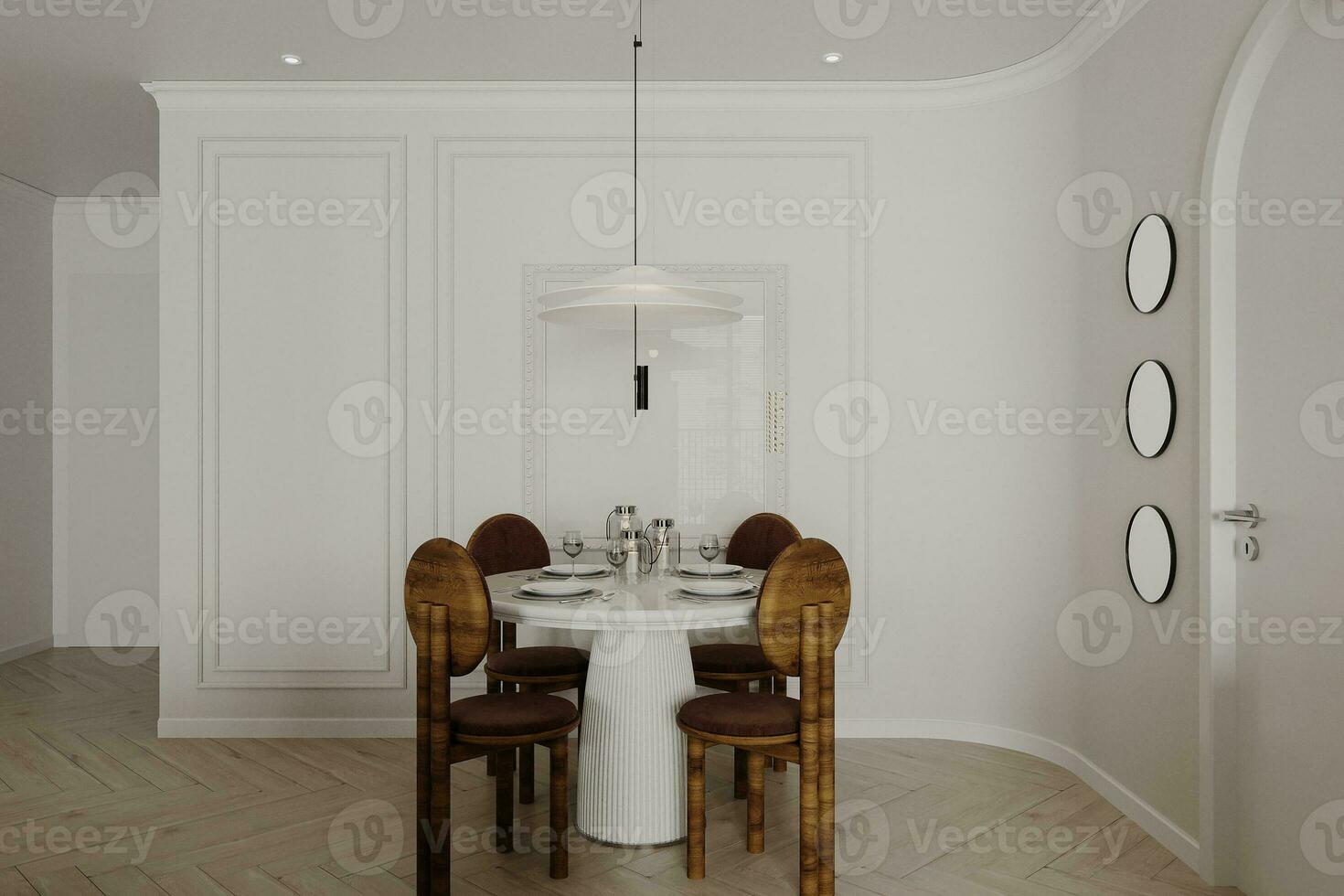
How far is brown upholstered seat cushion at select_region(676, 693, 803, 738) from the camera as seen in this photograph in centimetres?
254

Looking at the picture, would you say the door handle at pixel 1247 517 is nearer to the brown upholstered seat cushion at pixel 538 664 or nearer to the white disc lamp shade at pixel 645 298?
the white disc lamp shade at pixel 645 298

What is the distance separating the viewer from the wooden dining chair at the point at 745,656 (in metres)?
3.30

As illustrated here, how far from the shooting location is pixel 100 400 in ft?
18.4

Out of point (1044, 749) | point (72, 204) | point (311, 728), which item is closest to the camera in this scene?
point (1044, 749)

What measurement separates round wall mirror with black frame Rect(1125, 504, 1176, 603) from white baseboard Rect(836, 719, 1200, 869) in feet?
2.30

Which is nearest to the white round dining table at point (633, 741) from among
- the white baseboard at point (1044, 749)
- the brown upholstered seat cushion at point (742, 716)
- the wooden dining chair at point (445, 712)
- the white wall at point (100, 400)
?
the brown upholstered seat cushion at point (742, 716)

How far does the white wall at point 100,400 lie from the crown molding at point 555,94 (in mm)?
2070

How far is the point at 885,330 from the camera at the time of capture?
391cm

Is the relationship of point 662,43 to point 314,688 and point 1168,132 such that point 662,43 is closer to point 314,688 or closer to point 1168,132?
point 1168,132

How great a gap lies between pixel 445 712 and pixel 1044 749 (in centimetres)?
250

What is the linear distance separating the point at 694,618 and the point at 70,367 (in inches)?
195

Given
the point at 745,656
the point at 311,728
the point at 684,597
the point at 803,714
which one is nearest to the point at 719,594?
the point at 684,597

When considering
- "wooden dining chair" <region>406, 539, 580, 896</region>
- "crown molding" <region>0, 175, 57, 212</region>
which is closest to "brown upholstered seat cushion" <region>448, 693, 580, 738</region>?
"wooden dining chair" <region>406, 539, 580, 896</region>

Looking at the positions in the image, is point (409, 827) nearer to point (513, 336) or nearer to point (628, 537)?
point (628, 537)
